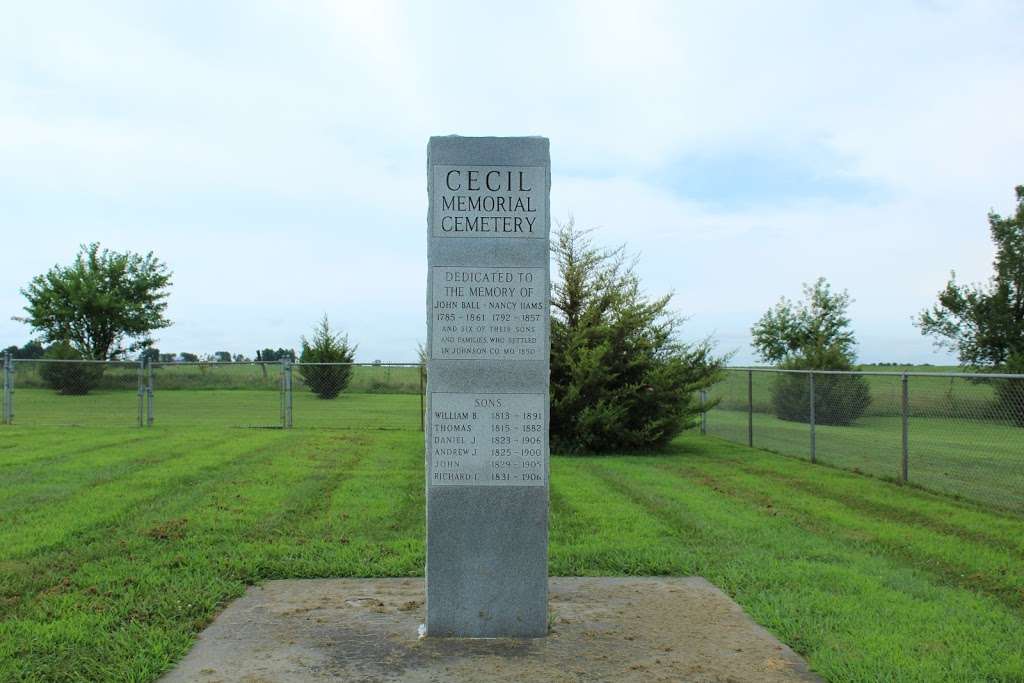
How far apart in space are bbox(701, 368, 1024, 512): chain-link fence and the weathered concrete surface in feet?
18.9

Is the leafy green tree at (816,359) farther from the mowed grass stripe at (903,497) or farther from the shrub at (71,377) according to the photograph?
the shrub at (71,377)

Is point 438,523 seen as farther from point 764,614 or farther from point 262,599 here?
Result: point 764,614

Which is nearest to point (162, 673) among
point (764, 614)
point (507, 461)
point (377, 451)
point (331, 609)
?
point (331, 609)

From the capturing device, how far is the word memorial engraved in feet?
Result: 18.6

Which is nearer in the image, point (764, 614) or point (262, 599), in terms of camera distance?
point (764, 614)

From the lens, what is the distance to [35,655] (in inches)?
201

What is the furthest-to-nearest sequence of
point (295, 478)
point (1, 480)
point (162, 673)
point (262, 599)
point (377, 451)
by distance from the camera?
point (377, 451), point (295, 478), point (1, 480), point (262, 599), point (162, 673)

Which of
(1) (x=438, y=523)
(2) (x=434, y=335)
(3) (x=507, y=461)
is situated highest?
(2) (x=434, y=335)

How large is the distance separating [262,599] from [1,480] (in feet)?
22.6

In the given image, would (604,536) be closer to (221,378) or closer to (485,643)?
(485,643)

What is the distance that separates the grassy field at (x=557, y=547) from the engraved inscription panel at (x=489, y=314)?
2275 millimetres

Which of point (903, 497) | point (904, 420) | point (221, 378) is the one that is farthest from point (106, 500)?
point (221, 378)

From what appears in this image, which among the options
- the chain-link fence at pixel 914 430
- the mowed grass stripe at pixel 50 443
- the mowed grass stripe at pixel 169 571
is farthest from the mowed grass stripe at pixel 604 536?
the mowed grass stripe at pixel 50 443

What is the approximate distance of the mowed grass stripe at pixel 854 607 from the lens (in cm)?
496
